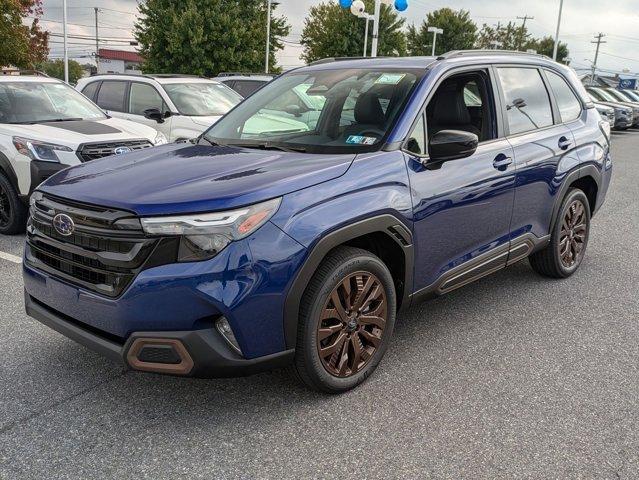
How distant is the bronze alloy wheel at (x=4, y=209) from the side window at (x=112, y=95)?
371 centimetres

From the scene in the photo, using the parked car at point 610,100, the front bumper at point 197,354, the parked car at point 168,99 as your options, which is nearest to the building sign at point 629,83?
the parked car at point 610,100

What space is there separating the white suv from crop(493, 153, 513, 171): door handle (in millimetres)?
5988

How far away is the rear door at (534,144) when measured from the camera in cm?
423

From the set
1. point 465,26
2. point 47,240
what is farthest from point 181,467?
point 465,26

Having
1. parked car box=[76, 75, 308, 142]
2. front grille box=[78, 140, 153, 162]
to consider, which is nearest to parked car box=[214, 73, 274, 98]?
parked car box=[76, 75, 308, 142]

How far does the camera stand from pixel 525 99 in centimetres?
448

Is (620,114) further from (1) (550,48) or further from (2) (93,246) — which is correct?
(1) (550,48)

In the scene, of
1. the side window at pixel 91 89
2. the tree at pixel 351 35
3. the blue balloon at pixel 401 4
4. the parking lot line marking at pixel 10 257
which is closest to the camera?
the parking lot line marking at pixel 10 257

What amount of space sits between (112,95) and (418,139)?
7.91 m

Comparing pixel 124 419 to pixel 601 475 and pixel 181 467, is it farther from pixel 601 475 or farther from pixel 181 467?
pixel 601 475

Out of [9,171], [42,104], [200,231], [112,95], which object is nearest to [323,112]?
[200,231]

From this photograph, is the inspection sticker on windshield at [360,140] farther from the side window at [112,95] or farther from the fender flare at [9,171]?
Answer: the side window at [112,95]

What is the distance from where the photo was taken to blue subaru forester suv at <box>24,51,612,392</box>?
2654 mm

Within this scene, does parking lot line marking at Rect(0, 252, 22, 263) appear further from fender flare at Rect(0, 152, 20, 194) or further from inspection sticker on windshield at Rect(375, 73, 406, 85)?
inspection sticker on windshield at Rect(375, 73, 406, 85)
